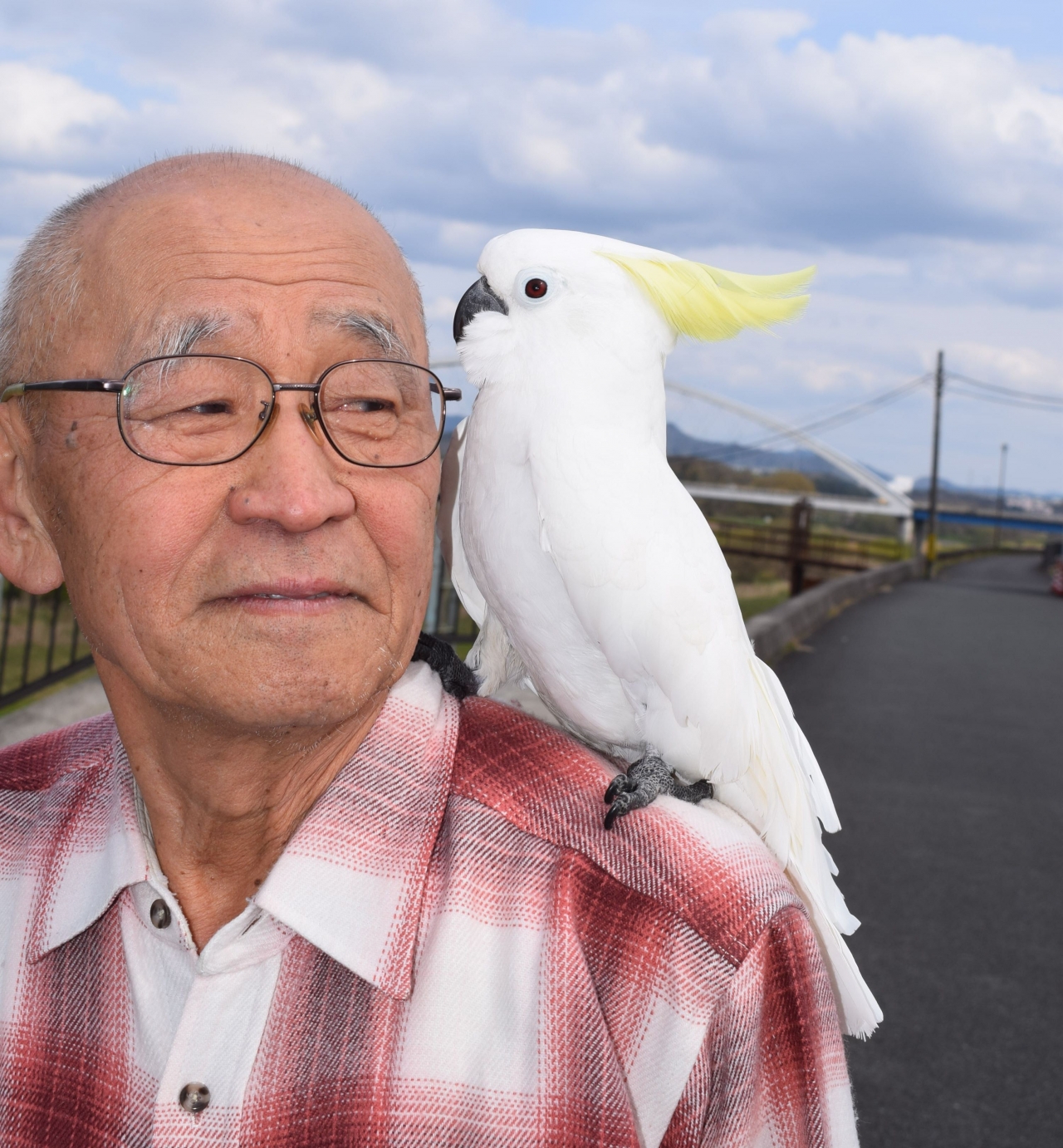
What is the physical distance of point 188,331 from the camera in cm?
115

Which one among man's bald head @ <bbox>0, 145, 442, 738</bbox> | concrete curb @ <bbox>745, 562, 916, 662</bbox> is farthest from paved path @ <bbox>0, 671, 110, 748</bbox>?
man's bald head @ <bbox>0, 145, 442, 738</bbox>

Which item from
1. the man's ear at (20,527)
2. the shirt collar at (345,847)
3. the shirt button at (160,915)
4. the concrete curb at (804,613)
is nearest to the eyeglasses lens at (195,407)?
the man's ear at (20,527)

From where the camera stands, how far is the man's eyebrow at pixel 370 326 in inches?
47.3

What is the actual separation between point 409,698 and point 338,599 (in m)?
0.22

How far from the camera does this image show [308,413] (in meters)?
1.17

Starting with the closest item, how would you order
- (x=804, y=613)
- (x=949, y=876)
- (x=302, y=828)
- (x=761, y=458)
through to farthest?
(x=302, y=828) → (x=949, y=876) → (x=804, y=613) → (x=761, y=458)

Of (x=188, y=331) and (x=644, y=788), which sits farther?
(x=644, y=788)

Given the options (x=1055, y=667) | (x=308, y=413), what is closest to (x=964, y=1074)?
(x=308, y=413)

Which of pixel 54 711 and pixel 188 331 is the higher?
pixel 188 331

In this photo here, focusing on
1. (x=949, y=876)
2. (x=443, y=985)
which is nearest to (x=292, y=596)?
(x=443, y=985)

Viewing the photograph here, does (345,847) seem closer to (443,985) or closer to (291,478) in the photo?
(443,985)

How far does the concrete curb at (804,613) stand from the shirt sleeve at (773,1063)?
4.22 metres

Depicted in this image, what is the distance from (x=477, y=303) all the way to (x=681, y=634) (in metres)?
0.63

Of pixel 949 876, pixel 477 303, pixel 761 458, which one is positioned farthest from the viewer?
pixel 761 458
